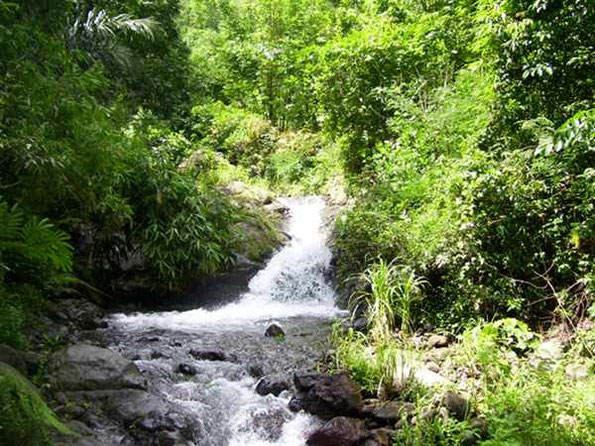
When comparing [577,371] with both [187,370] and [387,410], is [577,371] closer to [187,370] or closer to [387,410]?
[387,410]

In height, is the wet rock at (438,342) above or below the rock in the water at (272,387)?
above

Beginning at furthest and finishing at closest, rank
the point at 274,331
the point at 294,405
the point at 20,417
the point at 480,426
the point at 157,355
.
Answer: the point at 274,331
the point at 157,355
the point at 294,405
the point at 480,426
the point at 20,417

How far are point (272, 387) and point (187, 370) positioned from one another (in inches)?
40.2

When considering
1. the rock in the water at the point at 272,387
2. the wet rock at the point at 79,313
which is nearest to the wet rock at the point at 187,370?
the rock in the water at the point at 272,387

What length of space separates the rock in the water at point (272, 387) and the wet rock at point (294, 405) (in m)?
0.25

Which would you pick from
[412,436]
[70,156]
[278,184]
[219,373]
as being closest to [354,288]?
[219,373]

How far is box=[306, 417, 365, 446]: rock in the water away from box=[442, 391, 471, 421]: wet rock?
73 cm

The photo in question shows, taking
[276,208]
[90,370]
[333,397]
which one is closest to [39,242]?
[90,370]

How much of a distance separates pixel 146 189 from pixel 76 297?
1.89 metres

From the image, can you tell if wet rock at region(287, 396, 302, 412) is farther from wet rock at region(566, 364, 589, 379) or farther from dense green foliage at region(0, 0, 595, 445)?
wet rock at region(566, 364, 589, 379)

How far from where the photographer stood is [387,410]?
4188 mm

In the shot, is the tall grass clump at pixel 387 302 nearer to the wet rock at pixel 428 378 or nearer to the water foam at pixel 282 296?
the wet rock at pixel 428 378

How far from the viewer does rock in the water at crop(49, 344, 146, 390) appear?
13.9ft

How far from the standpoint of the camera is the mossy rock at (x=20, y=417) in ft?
8.52
